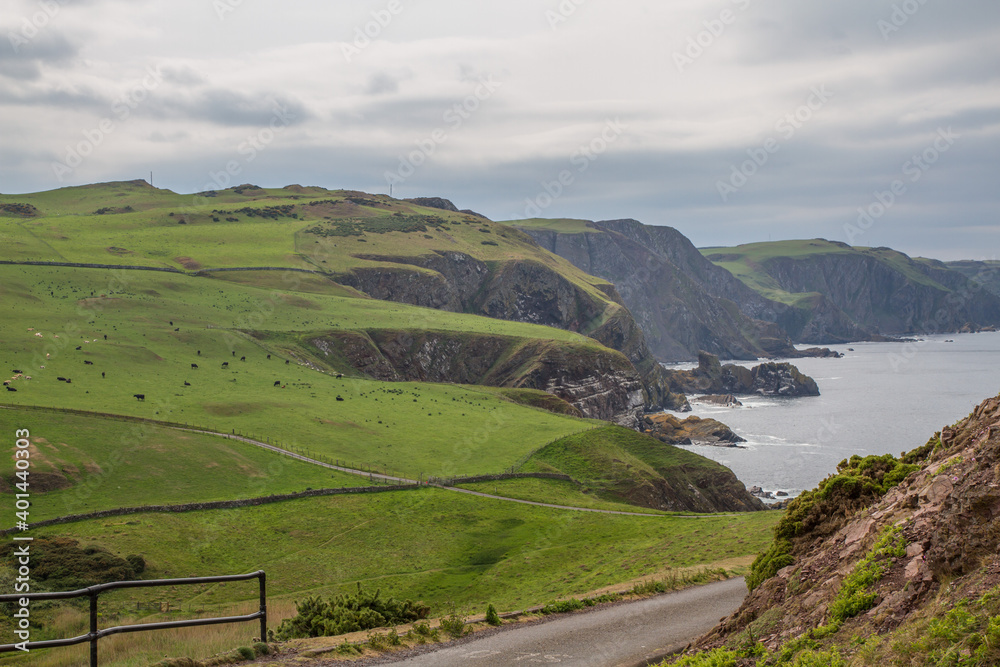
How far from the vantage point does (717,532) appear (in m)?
44.2

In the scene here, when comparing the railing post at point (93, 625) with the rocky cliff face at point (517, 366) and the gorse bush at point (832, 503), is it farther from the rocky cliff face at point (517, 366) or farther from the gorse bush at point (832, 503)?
the rocky cliff face at point (517, 366)

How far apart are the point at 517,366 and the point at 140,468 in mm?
90904

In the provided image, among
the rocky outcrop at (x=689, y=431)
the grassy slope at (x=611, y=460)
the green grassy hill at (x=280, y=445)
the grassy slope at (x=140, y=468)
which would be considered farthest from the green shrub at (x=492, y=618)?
the rocky outcrop at (x=689, y=431)

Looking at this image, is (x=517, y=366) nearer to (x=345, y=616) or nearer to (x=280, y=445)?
(x=280, y=445)

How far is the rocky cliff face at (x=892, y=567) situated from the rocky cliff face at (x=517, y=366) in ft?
400

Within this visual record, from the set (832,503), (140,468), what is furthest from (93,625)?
(140,468)

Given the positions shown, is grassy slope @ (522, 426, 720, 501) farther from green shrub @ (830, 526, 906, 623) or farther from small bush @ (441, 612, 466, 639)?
green shrub @ (830, 526, 906, 623)

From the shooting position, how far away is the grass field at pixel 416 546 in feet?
132

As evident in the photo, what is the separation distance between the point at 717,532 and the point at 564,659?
99.0 feet

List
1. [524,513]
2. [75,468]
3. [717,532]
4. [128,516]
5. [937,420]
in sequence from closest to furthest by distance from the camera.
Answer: [717,532] → [128,516] → [75,468] → [524,513] → [937,420]

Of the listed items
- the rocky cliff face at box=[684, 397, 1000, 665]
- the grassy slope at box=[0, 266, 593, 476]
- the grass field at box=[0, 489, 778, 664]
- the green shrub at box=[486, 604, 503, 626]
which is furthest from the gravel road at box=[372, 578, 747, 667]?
Result: the grassy slope at box=[0, 266, 593, 476]

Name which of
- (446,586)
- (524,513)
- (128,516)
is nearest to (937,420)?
(524,513)

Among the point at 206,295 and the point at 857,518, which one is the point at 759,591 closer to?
the point at 857,518

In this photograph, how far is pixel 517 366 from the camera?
482 ft
